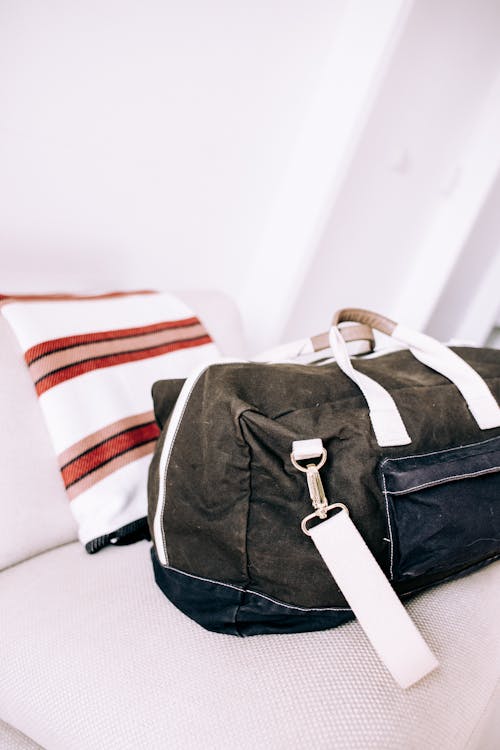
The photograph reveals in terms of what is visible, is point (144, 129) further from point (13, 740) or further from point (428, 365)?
point (13, 740)

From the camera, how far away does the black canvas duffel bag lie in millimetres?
568

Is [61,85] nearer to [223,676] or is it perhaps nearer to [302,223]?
[302,223]

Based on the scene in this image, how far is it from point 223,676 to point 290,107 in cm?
127

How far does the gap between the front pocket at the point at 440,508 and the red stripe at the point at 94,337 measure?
0.47 metres


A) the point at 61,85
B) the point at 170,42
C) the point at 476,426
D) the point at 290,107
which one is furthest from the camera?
the point at 290,107

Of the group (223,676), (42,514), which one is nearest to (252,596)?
(223,676)

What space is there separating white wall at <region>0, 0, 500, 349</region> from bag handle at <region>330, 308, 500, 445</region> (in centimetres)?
57

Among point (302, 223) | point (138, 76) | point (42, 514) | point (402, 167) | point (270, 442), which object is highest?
point (402, 167)

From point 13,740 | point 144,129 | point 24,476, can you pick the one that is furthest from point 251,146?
point 13,740

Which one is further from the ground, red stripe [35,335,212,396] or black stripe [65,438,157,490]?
red stripe [35,335,212,396]

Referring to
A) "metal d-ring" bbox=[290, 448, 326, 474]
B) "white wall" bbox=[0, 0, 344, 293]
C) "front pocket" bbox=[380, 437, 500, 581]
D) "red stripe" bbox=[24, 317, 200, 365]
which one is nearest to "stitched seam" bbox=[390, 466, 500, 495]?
"front pocket" bbox=[380, 437, 500, 581]

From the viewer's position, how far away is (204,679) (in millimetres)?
522

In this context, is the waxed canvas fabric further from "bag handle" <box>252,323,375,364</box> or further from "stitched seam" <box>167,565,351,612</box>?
"bag handle" <box>252,323,375,364</box>

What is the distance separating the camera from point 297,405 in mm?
614
